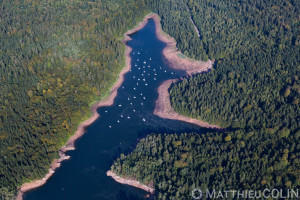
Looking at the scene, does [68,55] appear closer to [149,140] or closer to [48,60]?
[48,60]

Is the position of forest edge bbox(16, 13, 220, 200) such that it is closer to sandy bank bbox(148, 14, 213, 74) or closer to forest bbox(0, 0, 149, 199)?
sandy bank bbox(148, 14, 213, 74)

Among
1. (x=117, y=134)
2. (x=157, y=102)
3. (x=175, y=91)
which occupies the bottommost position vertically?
(x=117, y=134)

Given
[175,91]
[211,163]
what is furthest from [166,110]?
[211,163]

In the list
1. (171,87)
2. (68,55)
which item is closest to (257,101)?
(171,87)

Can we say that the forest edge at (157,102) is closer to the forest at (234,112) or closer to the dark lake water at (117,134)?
the dark lake water at (117,134)

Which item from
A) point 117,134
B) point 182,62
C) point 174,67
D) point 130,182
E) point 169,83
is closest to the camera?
point 130,182

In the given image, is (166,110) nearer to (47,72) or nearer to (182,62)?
(182,62)

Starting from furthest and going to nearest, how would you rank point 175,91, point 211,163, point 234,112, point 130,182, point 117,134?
1. point 175,91
2. point 234,112
3. point 117,134
4. point 130,182
5. point 211,163

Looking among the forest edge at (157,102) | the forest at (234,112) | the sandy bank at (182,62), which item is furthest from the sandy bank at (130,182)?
the sandy bank at (182,62)
